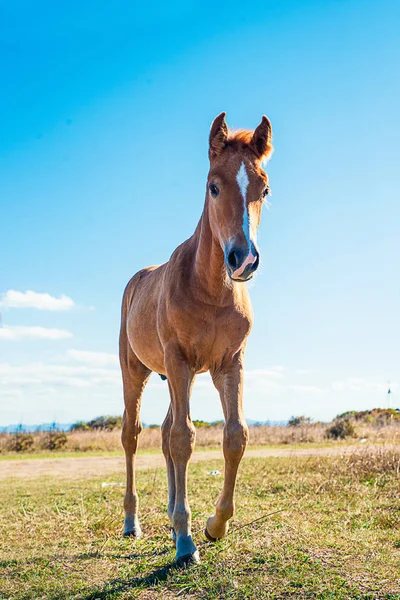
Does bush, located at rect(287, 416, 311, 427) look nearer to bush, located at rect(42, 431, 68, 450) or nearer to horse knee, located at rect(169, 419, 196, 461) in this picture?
bush, located at rect(42, 431, 68, 450)

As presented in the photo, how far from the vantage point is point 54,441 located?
77.4 ft

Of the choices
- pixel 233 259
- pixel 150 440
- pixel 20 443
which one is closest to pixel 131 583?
pixel 233 259

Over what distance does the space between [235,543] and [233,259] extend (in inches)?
115

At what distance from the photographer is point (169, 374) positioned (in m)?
5.54

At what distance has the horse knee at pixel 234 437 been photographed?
17.2 feet

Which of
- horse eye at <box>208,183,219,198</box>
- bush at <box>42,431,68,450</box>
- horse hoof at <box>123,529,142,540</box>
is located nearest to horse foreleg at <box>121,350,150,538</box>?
horse hoof at <box>123,529,142,540</box>

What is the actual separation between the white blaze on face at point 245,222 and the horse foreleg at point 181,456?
1.44 meters

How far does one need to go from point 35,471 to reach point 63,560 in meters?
10.6

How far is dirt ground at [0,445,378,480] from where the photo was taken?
14897mm

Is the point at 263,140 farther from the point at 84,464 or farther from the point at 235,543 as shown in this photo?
the point at 84,464

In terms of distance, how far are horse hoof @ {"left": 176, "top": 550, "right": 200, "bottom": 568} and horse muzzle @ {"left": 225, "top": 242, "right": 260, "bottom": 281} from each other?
253 centimetres

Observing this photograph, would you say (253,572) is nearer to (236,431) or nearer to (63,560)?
(236,431)

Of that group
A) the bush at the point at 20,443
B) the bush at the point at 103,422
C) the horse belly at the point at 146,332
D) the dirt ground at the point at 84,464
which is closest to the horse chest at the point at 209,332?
the horse belly at the point at 146,332

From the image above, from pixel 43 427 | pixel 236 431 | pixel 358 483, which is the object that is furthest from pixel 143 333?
pixel 43 427
